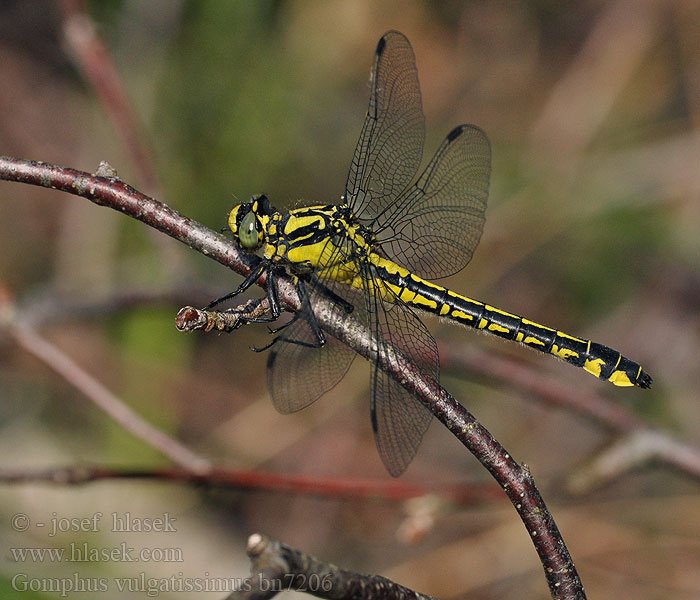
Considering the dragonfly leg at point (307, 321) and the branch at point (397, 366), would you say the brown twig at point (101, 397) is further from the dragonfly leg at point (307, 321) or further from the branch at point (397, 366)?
the branch at point (397, 366)

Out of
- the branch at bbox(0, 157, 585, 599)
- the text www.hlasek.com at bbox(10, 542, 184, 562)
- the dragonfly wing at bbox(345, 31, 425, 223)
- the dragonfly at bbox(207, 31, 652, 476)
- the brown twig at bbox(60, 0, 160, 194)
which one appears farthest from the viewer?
the text www.hlasek.com at bbox(10, 542, 184, 562)

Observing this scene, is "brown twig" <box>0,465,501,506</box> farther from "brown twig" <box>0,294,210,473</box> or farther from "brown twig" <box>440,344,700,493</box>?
"brown twig" <box>440,344,700,493</box>

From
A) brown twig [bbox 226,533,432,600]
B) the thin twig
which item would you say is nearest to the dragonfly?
the thin twig

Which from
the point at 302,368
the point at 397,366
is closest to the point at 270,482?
the point at 302,368

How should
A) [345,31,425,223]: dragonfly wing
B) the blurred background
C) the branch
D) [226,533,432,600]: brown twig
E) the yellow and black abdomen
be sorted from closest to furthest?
[226,533,432,600]: brown twig
the branch
the yellow and black abdomen
[345,31,425,223]: dragonfly wing
the blurred background

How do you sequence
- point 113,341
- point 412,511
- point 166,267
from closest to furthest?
point 412,511 < point 166,267 < point 113,341

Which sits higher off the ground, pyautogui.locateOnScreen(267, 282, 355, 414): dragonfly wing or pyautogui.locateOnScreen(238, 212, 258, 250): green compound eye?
pyautogui.locateOnScreen(238, 212, 258, 250): green compound eye

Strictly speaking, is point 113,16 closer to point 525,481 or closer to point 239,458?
point 239,458

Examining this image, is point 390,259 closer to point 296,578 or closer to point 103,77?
point 103,77

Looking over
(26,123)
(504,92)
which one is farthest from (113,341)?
(504,92)
